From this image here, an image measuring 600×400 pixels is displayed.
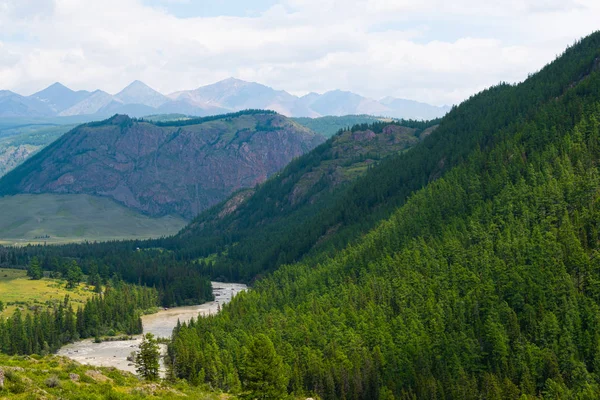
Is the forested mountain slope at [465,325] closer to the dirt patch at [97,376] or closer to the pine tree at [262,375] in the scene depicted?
the pine tree at [262,375]

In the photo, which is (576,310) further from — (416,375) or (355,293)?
(355,293)

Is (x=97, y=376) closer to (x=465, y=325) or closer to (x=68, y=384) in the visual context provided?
(x=68, y=384)

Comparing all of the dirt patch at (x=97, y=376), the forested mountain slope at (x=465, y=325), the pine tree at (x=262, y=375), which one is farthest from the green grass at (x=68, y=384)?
the forested mountain slope at (x=465, y=325)

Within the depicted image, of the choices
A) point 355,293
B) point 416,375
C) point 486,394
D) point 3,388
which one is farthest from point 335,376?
point 3,388

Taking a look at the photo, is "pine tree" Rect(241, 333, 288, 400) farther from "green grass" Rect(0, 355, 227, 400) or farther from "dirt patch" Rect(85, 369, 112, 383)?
"dirt patch" Rect(85, 369, 112, 383)

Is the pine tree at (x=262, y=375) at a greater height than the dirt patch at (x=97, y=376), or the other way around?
the dirt patch at (x=97, y=376)

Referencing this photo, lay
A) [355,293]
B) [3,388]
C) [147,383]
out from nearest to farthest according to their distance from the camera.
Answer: [3,388] → [147,383] → [355,293]

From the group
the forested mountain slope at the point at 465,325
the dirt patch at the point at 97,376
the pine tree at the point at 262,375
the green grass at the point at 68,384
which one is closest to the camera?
the green grass at the point at 68,384

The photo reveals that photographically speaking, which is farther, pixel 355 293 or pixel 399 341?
pixel 355 293

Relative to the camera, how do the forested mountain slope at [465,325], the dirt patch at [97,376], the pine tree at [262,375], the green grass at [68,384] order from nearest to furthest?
the green grass at [68,384]
the dirt patch at [97,376]
the pine tree at [262,375]
the forested mountain slope at [465,325]

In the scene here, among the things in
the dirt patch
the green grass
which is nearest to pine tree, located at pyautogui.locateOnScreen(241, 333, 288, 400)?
the green grass
